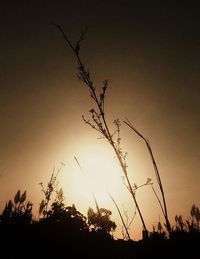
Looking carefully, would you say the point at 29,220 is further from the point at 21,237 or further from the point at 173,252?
the point at 173,252

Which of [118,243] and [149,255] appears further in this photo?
[118,243]

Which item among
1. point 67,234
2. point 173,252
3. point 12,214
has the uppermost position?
point 12,214

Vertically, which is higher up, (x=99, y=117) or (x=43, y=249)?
(x=99, y=117)

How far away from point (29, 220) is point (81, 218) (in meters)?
2.57

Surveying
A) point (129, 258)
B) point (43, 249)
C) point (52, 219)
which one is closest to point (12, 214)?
point (52, 219)

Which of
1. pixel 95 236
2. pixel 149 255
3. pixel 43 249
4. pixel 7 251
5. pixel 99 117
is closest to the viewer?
pixel 99 117

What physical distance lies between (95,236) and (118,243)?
3.55 feet

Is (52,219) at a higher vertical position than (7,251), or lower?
higher

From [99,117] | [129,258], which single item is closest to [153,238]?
[129,258]

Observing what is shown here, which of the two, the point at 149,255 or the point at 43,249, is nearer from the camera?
the point at 149,255

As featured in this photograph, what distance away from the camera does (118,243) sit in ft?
33.6

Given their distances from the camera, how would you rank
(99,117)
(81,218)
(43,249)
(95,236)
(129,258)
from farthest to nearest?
(81,218), (95,236), (43,249), (129,258), (99,117)

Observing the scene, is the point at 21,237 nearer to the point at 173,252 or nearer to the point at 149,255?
the point at 149,255

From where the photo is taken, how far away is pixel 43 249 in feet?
28.7
